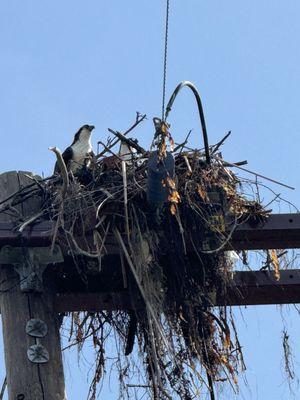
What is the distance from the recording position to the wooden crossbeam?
5.38 m

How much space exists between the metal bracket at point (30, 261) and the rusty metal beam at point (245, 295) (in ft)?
1.02

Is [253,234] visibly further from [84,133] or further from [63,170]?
[84,133]

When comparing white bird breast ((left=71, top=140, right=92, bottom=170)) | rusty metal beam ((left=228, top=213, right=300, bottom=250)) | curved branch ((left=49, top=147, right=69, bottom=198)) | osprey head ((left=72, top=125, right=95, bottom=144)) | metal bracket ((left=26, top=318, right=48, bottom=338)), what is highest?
osprey head ((left=72, top=125, right=95, bottom=144))

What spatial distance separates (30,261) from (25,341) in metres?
0.43

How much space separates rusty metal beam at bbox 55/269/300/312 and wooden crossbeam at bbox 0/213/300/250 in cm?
24

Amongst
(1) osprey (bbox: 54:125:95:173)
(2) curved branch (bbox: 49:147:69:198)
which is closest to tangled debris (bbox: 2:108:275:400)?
(2) curved branch (bbox: 49:147:69:198)

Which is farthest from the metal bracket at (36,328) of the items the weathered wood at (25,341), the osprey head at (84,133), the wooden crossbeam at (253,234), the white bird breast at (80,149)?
the osprey head at (84,133)

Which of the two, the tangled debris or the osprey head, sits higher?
the osprey head

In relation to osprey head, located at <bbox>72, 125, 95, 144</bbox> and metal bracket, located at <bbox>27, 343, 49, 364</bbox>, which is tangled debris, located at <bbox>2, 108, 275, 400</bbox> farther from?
osprey head, located at <bbox>72, 125, 95, 144</bbox>

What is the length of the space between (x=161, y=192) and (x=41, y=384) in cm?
105

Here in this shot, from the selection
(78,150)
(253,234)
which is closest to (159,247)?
(253,234)

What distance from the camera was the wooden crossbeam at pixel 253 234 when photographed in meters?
5.38

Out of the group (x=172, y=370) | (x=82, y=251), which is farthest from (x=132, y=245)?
(x=172, y=370)

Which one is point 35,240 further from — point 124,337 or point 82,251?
point 124,337
